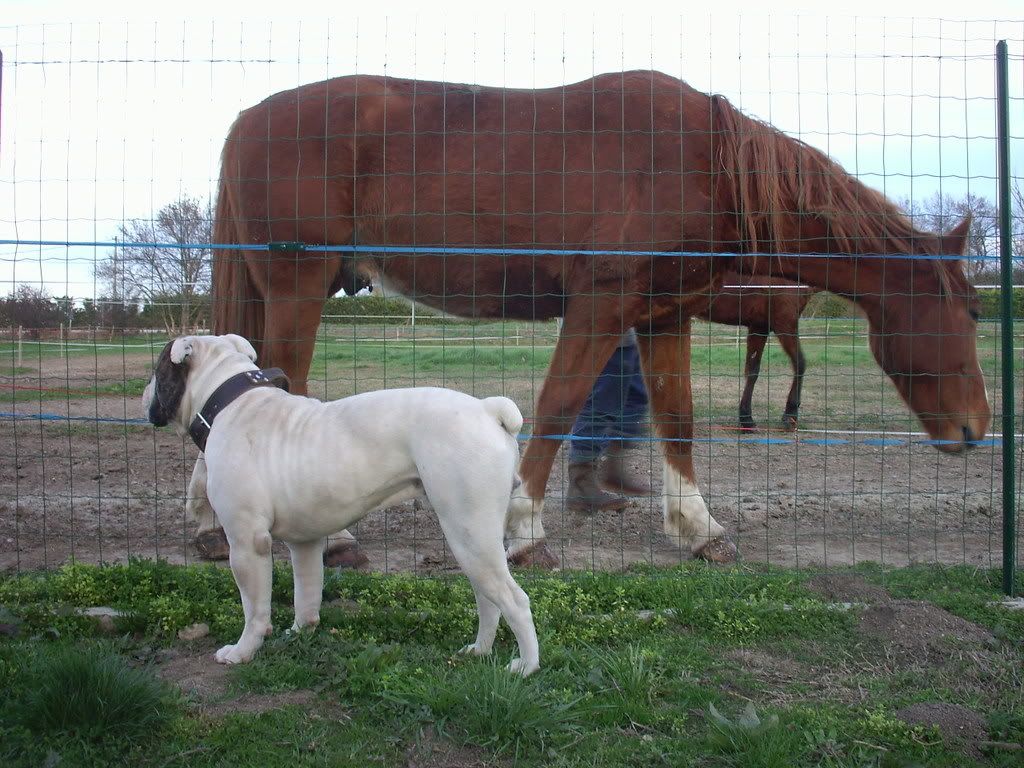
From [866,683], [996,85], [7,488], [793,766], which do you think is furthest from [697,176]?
[7,488]

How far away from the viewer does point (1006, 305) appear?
4.36 m

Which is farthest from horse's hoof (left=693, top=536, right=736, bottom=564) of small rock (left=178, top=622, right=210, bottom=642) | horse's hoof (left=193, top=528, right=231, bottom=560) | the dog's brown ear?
the dog's brown ear

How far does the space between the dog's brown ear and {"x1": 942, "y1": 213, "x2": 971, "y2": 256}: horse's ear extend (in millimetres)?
4018

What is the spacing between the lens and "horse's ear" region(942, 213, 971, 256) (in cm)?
508

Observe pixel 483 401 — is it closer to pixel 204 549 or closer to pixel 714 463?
pixel 204 549

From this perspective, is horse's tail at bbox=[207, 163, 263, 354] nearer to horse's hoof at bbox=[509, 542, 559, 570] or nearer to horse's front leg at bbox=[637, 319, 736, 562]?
horse's hoof at bbox=[509, 542, 559, 570]

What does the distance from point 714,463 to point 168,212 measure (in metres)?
4.67

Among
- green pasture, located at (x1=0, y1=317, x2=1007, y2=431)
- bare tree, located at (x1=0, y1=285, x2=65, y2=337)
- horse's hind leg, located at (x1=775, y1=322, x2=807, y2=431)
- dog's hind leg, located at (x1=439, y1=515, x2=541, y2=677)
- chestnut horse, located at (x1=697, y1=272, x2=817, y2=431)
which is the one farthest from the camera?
horse's hind leg, located at (x1=775, y1=322, x2=807, y2=431)

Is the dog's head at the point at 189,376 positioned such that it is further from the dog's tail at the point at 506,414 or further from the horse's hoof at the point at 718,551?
the horse's hoof at the point at 718,551

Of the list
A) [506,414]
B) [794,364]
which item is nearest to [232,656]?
[506,414]

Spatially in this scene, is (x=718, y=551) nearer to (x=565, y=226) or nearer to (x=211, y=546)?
(x=565, y=226)

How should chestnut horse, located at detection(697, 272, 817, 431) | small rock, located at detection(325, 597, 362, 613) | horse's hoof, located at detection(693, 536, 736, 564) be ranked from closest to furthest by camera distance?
1. small rock, located at detection(325, 597, 362, 613)
2. horse's hoof, located at detection(693, 536, 736, 564)
3. chestnut horse, located at detection(697, 272, 817, 431)

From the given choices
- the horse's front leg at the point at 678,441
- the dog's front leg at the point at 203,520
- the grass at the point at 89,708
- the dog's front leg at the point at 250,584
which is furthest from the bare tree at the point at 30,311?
the horse's front leg at the point at 678,441

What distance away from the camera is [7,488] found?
245 inches
